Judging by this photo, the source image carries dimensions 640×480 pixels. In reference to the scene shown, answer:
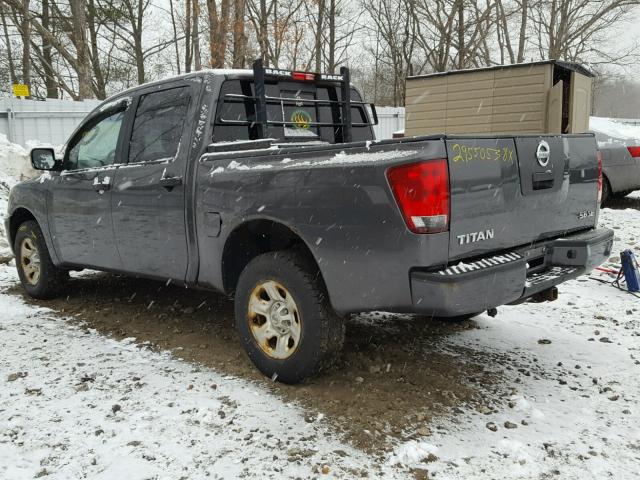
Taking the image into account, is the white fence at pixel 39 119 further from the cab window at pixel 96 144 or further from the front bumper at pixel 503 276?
the front bumper at pixel 503 276

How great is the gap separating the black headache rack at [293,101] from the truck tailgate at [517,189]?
166cm

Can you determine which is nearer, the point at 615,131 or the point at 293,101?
the point at 293,101

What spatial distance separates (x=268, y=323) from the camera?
3.34 m

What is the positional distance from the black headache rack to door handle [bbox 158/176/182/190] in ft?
1.64

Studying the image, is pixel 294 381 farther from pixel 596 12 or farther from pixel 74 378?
pixel 596 12

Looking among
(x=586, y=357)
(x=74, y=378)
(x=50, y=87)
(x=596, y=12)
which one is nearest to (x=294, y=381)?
(x=74, y=378)

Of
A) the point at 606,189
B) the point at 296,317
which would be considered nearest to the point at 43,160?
the point at 296,317

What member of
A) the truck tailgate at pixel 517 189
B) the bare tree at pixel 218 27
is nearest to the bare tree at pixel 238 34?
the bare tree at pixel 218 27

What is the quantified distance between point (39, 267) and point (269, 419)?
3440 mm

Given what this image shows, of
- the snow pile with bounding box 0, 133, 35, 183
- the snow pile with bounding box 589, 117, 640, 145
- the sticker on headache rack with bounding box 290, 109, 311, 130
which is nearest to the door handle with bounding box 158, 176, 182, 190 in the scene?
the sticker on headache rack with bounding box 290, 109, 311, 130

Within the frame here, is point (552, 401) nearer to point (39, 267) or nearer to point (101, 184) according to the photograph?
point (101, 184)

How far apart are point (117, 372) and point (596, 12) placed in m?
32.9

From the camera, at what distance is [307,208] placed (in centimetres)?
299

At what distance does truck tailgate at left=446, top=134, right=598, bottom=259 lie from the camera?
8.91 feet
